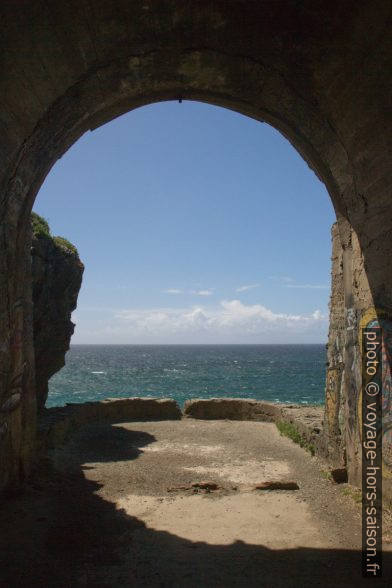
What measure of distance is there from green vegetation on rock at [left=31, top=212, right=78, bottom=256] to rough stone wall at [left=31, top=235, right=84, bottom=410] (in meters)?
0.10

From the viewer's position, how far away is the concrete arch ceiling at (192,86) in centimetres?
541

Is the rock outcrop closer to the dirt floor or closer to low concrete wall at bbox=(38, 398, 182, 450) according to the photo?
low concrete wall at bbox=(38, 398, 182, 450)

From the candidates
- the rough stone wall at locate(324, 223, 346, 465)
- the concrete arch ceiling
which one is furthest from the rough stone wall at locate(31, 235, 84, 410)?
the rough stone wall at locate(324, 223, 346, 465)

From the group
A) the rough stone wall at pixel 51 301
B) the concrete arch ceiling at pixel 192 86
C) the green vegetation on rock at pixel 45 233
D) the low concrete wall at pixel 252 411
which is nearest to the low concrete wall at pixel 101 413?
the low concrete wall at pixel 252 411

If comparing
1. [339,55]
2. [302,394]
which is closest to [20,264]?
[339,55]

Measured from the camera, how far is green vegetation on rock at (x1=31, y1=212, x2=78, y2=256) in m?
13.6

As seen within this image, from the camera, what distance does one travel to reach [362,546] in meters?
5.64

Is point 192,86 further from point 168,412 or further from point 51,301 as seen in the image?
point 168,412

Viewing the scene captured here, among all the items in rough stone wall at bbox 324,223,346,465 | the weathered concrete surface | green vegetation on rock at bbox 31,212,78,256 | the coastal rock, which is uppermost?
green vegetation on rock at bbox 31,212,78,256

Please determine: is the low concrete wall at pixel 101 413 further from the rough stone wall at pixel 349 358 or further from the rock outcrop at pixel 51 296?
the rough stone wall at pixel 349 358

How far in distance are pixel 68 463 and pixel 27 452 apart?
7.06 ft

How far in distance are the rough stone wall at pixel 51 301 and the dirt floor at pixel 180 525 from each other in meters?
4.88

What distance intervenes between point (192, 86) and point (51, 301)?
9.50 meters

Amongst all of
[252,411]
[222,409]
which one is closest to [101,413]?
[222,409]
